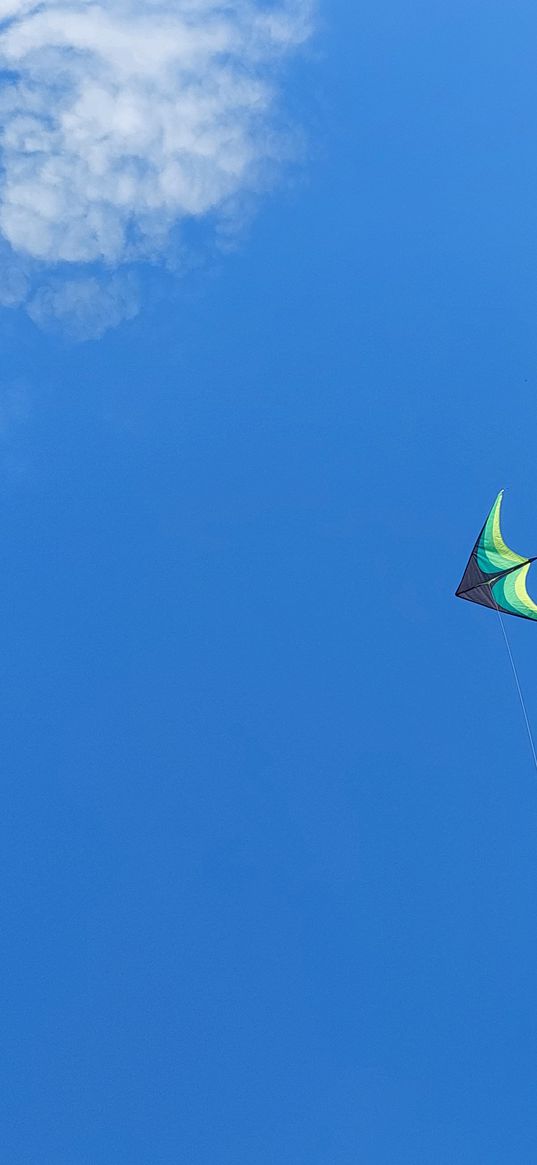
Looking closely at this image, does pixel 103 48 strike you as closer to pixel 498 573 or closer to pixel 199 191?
pixel 199 191

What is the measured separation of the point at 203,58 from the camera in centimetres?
2009

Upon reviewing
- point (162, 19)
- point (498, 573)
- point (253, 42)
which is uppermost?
point (162, 19)

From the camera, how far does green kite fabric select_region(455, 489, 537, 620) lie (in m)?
15.5

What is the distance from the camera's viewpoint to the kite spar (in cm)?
1546

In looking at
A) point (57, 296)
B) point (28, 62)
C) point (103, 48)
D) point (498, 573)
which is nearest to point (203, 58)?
point (103, 48)

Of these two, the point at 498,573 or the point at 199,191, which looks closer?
the point at 498,573

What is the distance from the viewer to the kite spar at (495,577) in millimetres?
15461

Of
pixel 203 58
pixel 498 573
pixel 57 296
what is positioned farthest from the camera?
pixel 203 58

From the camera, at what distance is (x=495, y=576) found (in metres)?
15.6

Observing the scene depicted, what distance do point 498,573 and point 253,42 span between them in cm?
1458

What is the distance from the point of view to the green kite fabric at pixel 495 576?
15461 mm

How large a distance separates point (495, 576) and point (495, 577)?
6 cm

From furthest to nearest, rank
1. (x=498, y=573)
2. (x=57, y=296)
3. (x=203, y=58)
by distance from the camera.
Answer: (x=203, y=58), (x=57, y=296), (x=498, y=573)

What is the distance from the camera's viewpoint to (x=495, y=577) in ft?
50.9
